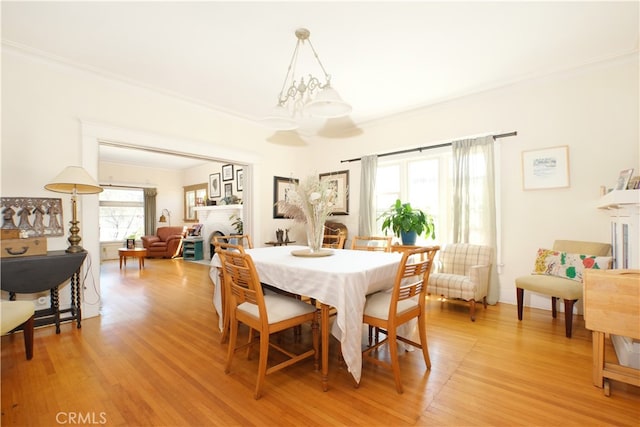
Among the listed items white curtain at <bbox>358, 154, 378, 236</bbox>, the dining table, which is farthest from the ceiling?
the dining table

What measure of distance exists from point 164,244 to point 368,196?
5.82 m

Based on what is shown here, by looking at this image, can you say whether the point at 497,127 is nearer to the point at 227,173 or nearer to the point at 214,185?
the point at 227,173

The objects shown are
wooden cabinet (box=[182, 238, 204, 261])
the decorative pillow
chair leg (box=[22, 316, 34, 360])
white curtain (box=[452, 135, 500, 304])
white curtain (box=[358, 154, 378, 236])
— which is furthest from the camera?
wooden cabinet (box=[182, 238, 204, 261])

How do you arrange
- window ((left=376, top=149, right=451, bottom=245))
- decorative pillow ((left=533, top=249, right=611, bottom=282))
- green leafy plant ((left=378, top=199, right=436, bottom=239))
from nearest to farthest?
decorative pillow ((left=533, top=249, right=611, bottom=282)), green leafy plant ((left=378, top=199, right=436, bottom=239)), window ((left=376, top=149, right=451, bottom=245))

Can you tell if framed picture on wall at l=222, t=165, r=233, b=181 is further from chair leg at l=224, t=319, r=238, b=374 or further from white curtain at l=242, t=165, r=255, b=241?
chair leg at l=224, t=319, r=238, b=374

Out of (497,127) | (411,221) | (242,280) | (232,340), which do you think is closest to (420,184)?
(411,221)

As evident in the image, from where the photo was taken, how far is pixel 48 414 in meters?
1.62

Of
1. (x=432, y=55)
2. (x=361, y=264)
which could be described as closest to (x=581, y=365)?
(x=361, y=264)

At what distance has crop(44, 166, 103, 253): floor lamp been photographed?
272cm

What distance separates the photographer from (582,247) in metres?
2.95

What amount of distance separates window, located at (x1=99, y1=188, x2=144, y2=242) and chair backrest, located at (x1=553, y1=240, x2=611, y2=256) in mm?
9203

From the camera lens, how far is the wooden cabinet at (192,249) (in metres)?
7.32

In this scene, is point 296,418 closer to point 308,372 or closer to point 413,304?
point 308,372

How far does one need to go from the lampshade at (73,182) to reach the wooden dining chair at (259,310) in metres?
1.82
